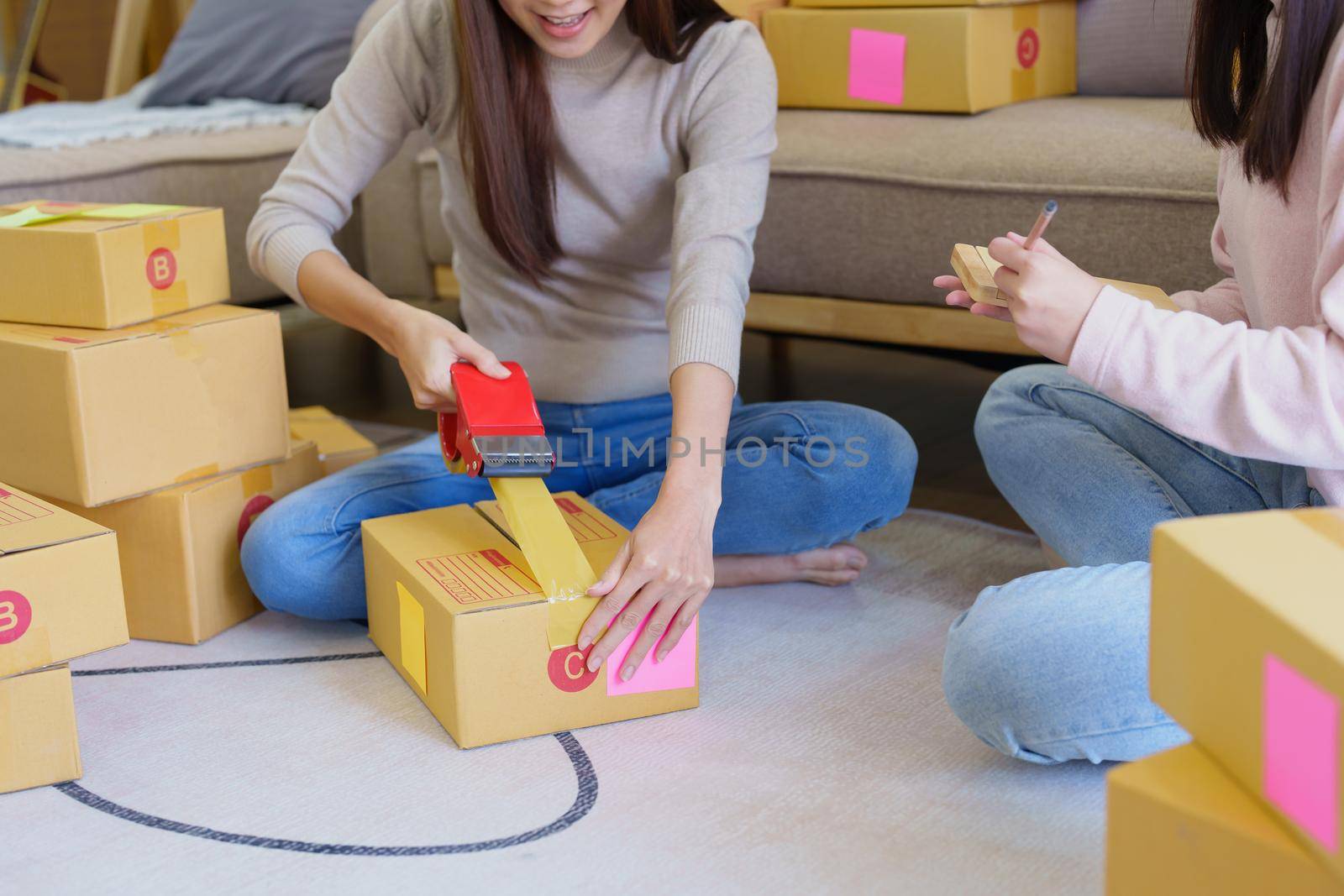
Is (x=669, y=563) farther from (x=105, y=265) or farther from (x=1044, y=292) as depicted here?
(x=105, y=265)

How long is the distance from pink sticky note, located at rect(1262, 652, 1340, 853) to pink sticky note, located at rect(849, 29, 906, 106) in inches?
45.7

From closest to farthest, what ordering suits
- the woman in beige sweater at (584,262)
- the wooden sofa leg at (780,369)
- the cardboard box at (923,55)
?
the woman in beige sweater at (584,262) < the cardboard box at (923,55) < the wooden sofa leg at (780,369)

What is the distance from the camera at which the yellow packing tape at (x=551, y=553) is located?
96cm

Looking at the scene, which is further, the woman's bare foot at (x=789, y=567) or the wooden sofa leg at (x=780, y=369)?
the wooden sofa leg at (x=780, y=369)

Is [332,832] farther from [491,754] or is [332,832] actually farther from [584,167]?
[584,167]

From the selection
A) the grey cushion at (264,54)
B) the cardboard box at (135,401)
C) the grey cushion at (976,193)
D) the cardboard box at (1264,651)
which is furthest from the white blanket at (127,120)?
the cardboard box at (1264,651)

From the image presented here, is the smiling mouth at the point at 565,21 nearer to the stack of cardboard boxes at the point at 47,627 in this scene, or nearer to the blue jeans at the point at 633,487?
the blue jeans at the point at 633,487

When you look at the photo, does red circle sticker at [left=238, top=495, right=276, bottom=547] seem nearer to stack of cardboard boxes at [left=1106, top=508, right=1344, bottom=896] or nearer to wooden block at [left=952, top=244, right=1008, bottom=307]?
wooden block at [left=952, top=244, right=1008, bottom=307]

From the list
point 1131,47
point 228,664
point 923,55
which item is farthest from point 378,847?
point 1131,47

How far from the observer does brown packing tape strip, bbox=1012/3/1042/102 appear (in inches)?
63.7

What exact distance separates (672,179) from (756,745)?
0.51m

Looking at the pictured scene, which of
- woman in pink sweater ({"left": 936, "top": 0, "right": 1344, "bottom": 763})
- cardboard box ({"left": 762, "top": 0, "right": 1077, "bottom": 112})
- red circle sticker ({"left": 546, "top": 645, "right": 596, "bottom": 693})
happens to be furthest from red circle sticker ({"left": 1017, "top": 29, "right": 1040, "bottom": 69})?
red circle sticker ({"left": 546, "top": 645, "right": 596, "bottom": 693})

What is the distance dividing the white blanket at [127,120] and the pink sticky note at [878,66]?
83 cm

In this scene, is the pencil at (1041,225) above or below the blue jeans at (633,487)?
above
